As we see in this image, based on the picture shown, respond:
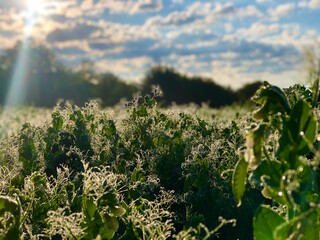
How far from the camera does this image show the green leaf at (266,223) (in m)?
2.24

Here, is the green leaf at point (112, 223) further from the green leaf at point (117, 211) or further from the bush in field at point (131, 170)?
the bush in field at point (131, 170)

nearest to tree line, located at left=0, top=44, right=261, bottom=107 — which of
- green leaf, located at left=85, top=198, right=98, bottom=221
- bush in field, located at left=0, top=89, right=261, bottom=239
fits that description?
bush in field, located at left=0, top=89, right=261, bottom=239

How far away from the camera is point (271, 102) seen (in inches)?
91.1

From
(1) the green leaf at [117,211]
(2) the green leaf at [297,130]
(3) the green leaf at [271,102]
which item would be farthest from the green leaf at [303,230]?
(1) the green leaf at [117,211]

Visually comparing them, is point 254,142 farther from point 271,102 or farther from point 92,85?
point 92,85

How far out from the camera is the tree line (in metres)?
33.4

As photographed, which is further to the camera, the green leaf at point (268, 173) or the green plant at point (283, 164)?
the green leaf at point (268, 173)

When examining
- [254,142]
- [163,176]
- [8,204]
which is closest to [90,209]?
[8,204]

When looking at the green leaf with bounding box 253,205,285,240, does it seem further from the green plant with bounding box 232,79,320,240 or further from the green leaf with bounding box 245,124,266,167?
the green leaf with bounding box 245,124,266,167

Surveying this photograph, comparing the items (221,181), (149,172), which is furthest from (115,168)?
(221,181)

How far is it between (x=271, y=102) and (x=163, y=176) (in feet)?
7.12

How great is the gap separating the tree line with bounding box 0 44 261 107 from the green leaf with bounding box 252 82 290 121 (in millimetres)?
25929

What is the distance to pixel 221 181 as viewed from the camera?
4.16 metres

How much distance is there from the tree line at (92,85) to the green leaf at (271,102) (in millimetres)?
25929
